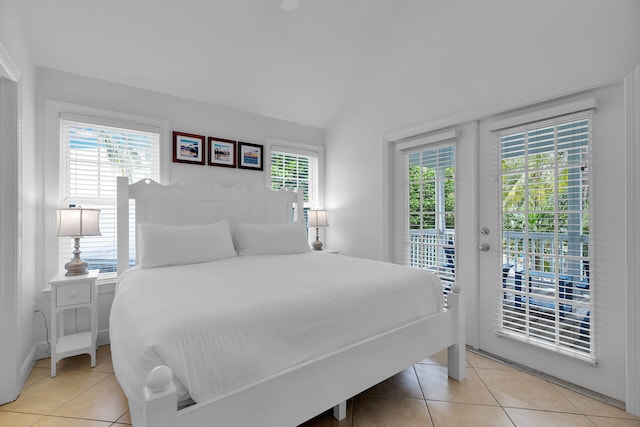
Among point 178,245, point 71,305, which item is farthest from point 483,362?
point 71,305

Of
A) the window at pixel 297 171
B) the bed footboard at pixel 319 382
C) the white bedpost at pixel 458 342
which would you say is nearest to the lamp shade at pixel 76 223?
the bed footboard at pixel 319 382

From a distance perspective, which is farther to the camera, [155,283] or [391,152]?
[391,152]

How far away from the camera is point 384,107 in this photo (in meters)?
3.38

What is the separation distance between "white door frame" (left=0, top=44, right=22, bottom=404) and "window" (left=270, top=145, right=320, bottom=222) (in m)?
2.30

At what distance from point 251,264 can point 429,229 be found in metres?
1.73

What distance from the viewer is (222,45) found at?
9.34 ft

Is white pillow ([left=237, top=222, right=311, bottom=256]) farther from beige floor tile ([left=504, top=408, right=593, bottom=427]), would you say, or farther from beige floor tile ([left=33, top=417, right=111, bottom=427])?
beige floor tile ([left=504, top=408, right=593, bottom=427])

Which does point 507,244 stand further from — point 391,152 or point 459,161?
point 391,152

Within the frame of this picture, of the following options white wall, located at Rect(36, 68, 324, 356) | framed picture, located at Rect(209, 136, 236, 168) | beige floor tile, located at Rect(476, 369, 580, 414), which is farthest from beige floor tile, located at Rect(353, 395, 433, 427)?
framed picture, located at Rect(209, 136, 236, 168)

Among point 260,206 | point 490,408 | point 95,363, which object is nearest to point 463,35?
point 260,206

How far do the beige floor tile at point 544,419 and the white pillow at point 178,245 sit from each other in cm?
224

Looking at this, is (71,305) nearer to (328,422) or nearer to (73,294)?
(73,294)

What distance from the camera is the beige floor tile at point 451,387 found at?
1.88m

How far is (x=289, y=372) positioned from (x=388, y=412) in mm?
854
